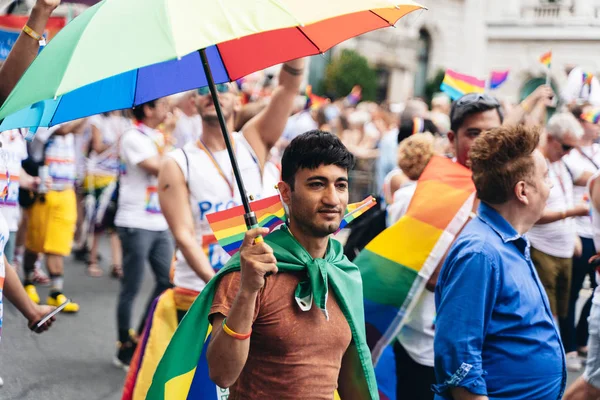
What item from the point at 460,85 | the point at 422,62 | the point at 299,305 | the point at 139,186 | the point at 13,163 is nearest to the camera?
the point at 299,305

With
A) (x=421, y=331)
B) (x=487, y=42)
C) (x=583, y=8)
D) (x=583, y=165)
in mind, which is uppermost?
(x=421, y=331)

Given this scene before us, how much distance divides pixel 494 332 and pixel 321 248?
70 cm

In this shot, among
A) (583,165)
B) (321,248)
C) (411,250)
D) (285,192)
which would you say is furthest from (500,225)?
(583,165)

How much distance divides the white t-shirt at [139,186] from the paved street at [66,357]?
105 cm

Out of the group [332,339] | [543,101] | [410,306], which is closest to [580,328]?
[543,101]

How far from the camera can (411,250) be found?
394 cm

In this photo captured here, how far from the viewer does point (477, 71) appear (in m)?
42.5

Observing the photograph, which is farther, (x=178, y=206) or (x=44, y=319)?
(x=178, y=206)

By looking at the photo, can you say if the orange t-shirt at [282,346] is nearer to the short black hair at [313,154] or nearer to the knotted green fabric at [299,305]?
the knotted green fabric at [299,305]

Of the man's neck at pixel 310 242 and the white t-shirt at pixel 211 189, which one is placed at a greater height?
the man's neck at pixel 310 242

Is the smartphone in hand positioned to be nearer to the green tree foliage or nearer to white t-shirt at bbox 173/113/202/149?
white t-shirt at bbox 173/113/202/149

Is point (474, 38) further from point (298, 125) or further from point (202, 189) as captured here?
point (202, 189)

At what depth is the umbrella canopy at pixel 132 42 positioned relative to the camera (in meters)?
2.18

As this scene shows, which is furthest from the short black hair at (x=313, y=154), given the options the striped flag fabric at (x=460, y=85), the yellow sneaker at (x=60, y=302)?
the yellow sneaker at (x=60, y=302)
